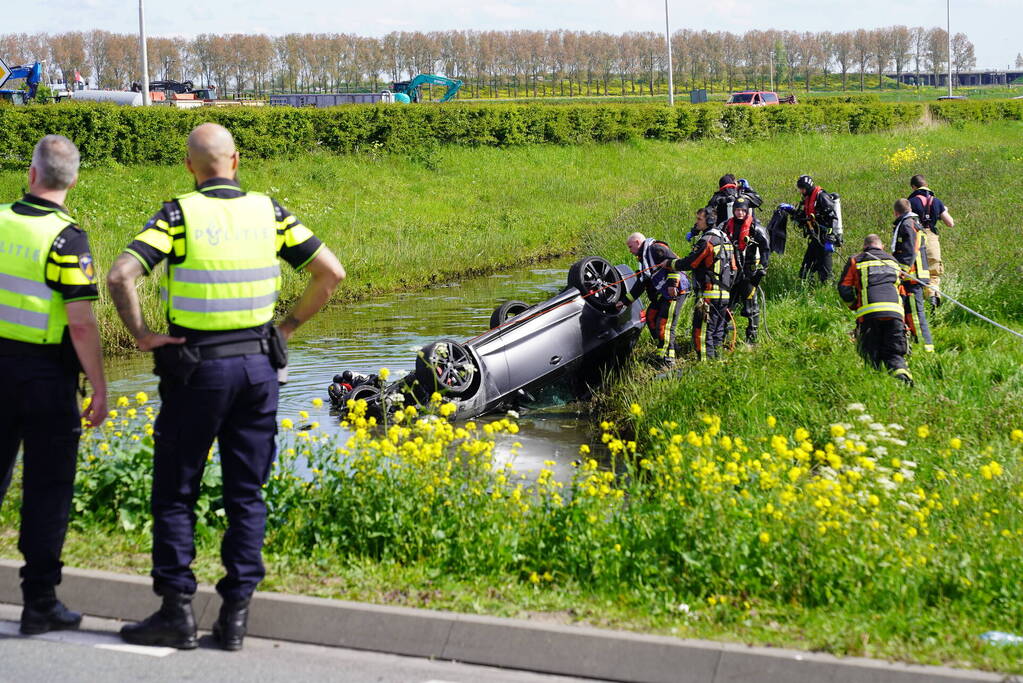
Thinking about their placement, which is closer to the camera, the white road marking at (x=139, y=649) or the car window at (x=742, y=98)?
the white road marking at (x=139, y=649)

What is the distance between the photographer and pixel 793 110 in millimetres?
47344

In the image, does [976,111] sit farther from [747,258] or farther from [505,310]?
[505,310]

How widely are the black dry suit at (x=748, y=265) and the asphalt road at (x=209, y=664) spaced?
30.7 ft

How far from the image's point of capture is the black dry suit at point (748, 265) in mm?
14016

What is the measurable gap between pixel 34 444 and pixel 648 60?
122204 mm

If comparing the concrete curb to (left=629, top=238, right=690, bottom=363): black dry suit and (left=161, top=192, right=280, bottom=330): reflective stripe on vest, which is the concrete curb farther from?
(left=629, top=238, right=690, bottom=363): black dry suit

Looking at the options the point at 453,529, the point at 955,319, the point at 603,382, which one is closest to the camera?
the point at 453,529

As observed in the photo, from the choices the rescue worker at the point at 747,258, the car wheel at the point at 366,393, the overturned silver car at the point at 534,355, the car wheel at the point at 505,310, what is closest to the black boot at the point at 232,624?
the overturned silver car at the point at 534,355

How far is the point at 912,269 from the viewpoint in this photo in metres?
13.7

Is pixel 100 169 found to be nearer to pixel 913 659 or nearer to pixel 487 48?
pixel 913 659

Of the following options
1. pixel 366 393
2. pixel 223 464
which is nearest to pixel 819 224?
pixel 366 393

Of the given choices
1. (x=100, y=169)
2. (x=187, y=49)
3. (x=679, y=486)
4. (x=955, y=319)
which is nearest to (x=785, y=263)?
(x=955, y=319)

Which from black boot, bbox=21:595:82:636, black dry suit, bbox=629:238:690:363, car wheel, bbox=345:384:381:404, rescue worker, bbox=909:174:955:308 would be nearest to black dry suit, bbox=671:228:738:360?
black dry suit, bbox=629:238:690:363

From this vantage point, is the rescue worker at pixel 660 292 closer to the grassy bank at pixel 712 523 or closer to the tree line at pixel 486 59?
the grassy bank at pixel 712 523
